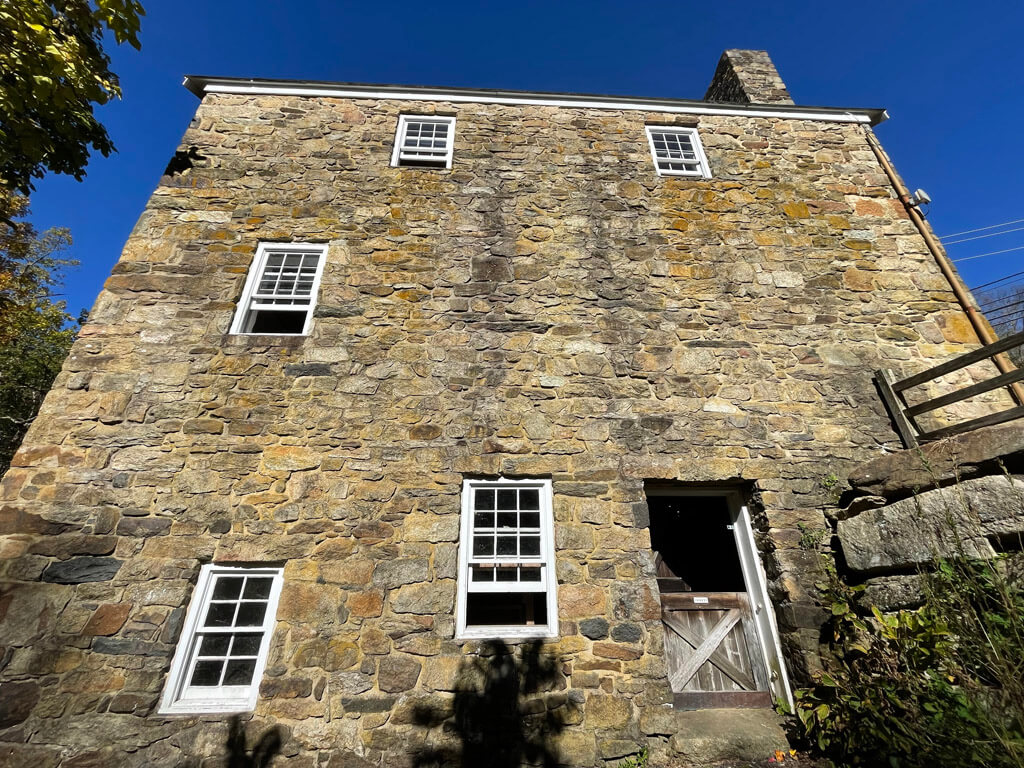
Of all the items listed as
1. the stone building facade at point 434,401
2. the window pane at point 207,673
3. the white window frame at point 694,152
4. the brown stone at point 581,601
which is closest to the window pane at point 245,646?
the window pane at point 207,673

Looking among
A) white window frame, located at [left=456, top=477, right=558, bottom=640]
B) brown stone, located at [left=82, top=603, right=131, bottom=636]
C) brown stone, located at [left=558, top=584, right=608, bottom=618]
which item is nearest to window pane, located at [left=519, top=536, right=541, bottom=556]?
white window frame, located at [left=456, top=477, right=558, bottom=640]

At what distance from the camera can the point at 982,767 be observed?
2.57 metres

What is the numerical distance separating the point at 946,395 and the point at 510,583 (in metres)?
4.87

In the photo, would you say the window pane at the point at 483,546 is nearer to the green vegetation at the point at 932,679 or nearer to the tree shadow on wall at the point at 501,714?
the tree shadow on wall at the point at 501,714

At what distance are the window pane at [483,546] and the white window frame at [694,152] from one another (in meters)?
5.94

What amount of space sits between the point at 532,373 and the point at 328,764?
4061mm

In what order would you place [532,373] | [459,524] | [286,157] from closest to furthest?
[459,524] < [532,373] < [286,157]

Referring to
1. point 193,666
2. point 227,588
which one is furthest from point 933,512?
point 193,666

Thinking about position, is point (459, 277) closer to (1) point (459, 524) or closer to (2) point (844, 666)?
(1) point (459, 524)

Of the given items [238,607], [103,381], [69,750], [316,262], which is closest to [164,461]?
[103,381]

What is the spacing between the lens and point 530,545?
4.54 metres

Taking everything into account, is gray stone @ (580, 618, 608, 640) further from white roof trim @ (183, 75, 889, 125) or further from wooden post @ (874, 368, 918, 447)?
white roof trim @ (183, 75, 889, 125)

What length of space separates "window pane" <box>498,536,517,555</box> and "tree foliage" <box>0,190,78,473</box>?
12.2 meters

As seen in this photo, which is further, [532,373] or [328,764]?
[532,373]
